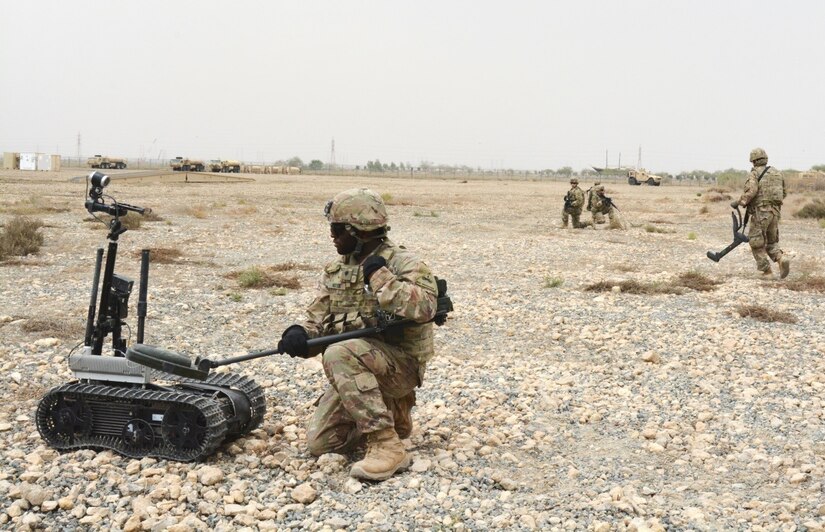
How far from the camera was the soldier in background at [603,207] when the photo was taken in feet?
81.1

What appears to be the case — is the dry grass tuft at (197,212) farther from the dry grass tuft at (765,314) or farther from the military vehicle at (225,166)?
the military vehicle at (225,166)

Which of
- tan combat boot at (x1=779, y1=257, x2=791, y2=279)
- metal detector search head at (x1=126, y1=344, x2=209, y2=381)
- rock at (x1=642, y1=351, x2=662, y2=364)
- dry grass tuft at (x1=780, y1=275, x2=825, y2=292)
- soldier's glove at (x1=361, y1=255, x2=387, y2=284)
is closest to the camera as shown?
metal detector search head at (x1=126, y1=344, x2=209, y2=381)

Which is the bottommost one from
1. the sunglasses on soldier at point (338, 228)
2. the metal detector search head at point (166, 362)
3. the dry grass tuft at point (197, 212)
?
the metal detector search head at point (166, 362)

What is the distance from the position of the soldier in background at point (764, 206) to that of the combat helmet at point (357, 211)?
34.6 feet

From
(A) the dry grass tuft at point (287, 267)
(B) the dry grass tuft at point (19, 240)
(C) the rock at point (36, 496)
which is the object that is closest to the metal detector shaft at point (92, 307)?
(C) the rock at point (36, 496)

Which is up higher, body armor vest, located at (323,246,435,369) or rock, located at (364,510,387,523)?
body armor vest, located at (323,246,435,369)

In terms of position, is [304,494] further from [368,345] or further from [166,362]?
[166,362]

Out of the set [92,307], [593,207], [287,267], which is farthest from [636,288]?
[593,207]

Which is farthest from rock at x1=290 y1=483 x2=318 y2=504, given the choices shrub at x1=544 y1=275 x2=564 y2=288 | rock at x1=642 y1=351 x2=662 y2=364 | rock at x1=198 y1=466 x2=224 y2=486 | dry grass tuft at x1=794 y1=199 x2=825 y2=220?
dry grass tuft at x1=794 y1=199 x2=825 y2=220

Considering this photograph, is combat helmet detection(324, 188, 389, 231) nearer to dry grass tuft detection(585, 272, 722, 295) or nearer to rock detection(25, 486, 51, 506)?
rock detection(25, 486, 51, 506)

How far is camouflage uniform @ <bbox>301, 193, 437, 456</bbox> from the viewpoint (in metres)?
5.09

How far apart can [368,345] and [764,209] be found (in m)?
11.1

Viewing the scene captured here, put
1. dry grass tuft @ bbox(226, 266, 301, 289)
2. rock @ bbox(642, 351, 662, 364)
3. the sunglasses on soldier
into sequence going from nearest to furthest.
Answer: the sunglasses on soldier
rock @ bbox(642, 351, 662, 364)
dry grass tuft @ bbox(226, 266, 301, 289)

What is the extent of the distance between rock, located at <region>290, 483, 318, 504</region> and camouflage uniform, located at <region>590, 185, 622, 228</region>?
2080cm
